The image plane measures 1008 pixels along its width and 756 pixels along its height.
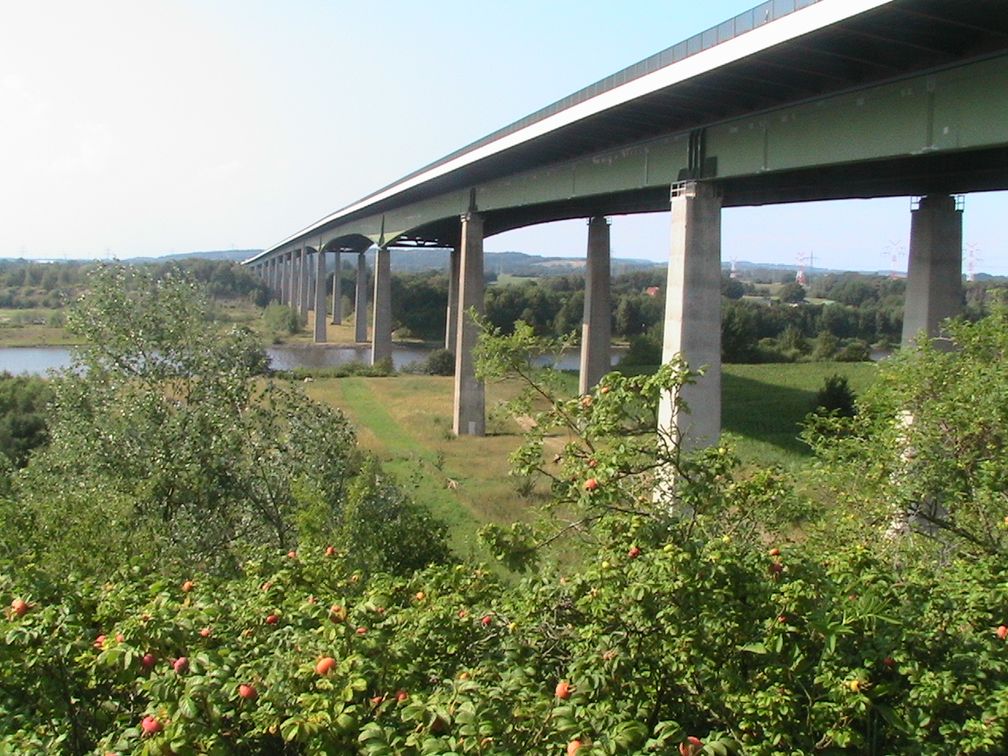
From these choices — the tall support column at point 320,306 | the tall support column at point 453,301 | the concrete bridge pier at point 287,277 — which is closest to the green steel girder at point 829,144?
the tall support column at point 453,301

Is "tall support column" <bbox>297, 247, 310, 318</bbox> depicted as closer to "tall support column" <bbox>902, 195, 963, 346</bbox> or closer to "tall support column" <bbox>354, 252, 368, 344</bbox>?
"tall support column" <bbox>354, 252, 368, 344</bbox>

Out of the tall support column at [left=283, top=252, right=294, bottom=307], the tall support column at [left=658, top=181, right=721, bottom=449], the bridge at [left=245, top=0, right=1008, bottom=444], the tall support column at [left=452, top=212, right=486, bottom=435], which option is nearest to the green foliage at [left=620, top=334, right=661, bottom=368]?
the tall support column at [left=452, top=212, right=486, bottom=435]

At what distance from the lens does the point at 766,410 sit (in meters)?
42.4

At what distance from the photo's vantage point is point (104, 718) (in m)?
5.85

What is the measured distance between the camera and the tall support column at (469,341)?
134 ft

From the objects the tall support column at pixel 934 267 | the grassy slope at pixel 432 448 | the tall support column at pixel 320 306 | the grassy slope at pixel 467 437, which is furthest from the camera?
the tall support column at pixel 320 306

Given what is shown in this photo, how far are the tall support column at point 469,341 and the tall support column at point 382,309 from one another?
21667mm

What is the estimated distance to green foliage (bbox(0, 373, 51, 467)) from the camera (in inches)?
1171

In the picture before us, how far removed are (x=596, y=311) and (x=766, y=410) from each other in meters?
9.13

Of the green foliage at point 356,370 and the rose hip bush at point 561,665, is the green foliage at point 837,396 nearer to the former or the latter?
the green foliage at point 356,370

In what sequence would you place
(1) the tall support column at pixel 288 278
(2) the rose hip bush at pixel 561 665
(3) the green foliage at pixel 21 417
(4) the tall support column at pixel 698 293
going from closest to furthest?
(2) the rose hip bush at pixel 561 665
(4) the tall support column at pixel 698 293
(3) the green foliage at pixel 21 417
(1) the tall support column at pixel 288 278

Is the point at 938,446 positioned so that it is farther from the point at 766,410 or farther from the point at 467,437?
the point at 766,410

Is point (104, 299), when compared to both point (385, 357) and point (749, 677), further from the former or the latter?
point (385, 357)

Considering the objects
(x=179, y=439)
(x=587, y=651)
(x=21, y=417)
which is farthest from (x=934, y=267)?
(x=21, y=417)
